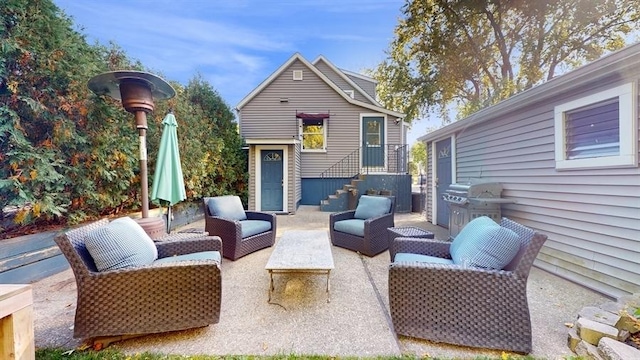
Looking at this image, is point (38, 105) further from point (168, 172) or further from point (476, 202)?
point (476, 202)

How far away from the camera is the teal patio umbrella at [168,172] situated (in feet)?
12.6

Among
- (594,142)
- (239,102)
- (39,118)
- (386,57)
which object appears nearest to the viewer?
(594,142)

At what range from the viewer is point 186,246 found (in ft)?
8.71

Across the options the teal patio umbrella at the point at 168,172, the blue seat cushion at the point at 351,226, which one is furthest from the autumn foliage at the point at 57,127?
the blue seat cushion at the point at 351,226

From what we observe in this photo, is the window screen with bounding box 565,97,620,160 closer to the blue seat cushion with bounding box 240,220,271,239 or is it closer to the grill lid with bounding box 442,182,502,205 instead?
the grill lid with bounding box 442,182,502,205

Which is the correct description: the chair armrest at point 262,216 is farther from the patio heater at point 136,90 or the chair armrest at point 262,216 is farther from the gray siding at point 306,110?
the gray siding at point 306,110

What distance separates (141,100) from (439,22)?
12.2 meters

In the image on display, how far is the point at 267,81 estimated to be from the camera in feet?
31.3

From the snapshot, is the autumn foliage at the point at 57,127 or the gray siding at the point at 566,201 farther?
the autumn foliage at the point at 57,127

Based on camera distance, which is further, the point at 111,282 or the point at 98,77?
the point at 98,77

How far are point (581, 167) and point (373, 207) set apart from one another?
266 centimetres

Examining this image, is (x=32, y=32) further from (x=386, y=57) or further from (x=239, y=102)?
(x=386, y=57)

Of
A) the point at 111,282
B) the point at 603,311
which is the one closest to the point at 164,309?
the point at 111,282

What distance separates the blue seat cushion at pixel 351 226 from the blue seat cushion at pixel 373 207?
14cm
